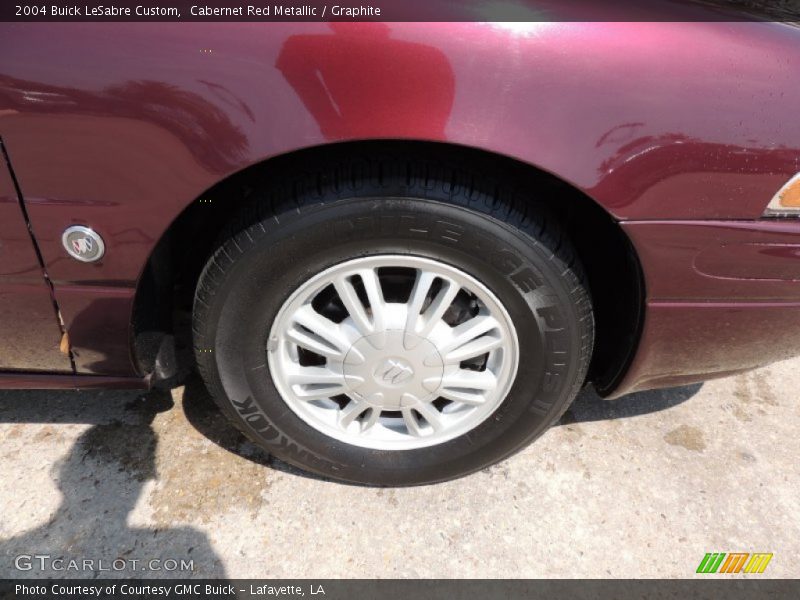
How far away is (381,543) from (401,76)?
1.30m

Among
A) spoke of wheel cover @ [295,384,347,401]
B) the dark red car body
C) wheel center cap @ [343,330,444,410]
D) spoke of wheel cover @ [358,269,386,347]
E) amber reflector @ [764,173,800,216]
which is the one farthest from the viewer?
spoke of wheel cover @ [295,384,347,401]

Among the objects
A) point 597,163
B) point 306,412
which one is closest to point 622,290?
point 597,163

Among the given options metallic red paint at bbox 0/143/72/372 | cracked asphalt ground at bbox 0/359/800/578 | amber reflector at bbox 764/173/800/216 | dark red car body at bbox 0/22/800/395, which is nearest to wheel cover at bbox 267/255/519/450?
cracked asphalt ground at bbox 0/359/800/578

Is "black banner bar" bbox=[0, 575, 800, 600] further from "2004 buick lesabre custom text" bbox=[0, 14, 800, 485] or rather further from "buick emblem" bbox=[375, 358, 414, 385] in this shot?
"buick emblem" bbox=[375, 358, 414, 385]

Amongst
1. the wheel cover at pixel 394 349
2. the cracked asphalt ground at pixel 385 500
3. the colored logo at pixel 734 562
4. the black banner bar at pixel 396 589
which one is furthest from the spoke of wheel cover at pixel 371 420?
the colored logo at pixel 734 562

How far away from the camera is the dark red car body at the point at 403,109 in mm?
1251

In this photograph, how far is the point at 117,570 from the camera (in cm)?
165

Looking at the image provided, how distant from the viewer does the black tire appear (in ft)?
4.77

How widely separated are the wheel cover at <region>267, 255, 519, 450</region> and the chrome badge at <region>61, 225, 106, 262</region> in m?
0.48

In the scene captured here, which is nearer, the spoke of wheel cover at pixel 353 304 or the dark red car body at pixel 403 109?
the dark red car body at pixel 403 109

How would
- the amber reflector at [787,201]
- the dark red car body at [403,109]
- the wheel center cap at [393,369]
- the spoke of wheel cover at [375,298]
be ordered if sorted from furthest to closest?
the wheel center cap at [393,369] → the spoke of wheel cover at [375,298] → the amber reflector at [787,201] → the dark red car body at [403,109]

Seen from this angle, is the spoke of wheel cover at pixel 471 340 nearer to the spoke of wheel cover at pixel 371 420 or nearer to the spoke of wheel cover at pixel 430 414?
the spoke of wheel cover at pixel 430 414

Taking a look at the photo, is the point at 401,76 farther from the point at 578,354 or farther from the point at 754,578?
the point at 754,578

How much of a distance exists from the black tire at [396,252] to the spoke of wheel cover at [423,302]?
0.26 feet
